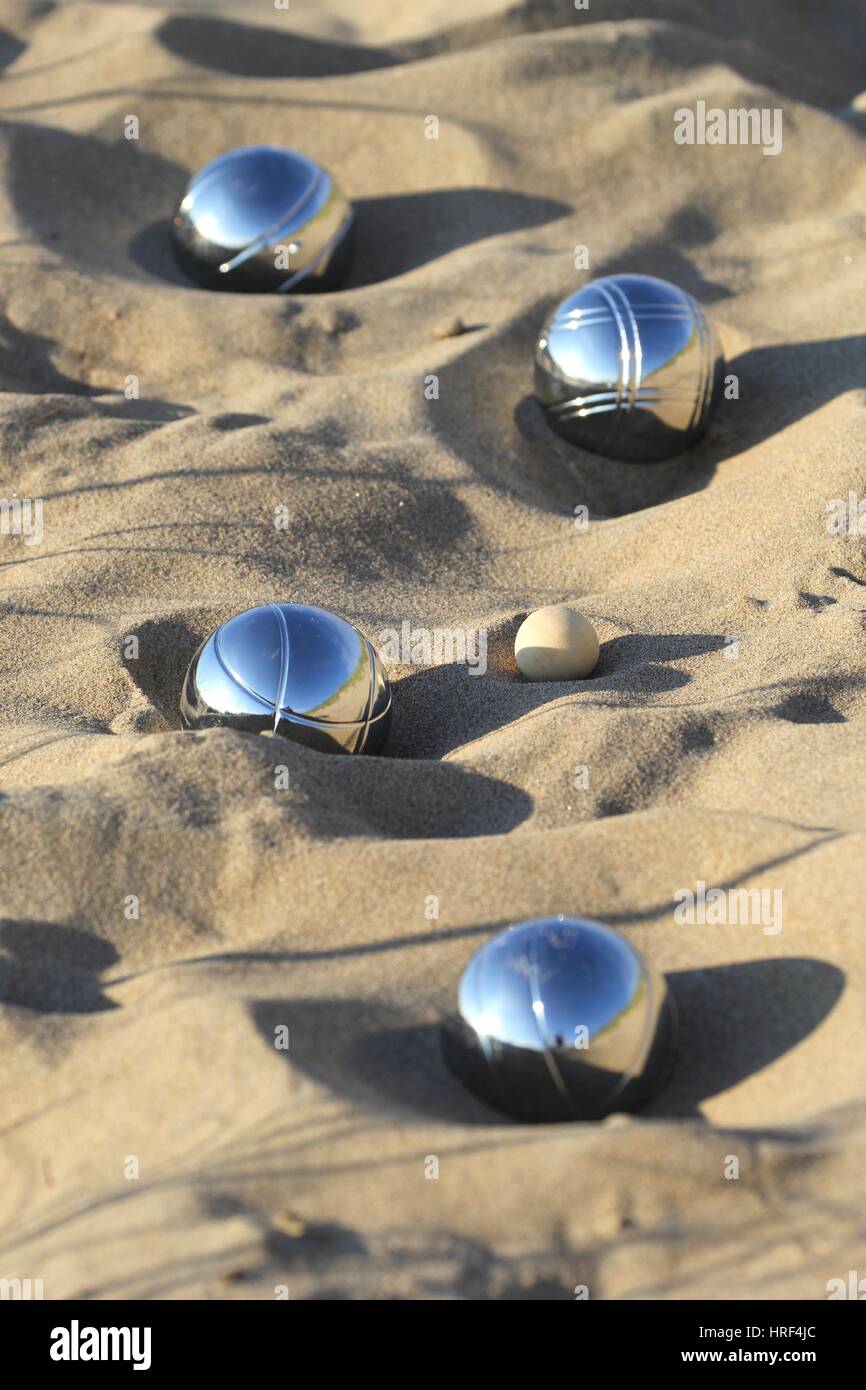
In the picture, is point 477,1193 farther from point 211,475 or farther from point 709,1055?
point 211,475

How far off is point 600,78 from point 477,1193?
783cm

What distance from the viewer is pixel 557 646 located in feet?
17.8

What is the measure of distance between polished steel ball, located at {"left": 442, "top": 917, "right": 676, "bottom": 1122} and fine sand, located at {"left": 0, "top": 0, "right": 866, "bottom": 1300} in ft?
0.40

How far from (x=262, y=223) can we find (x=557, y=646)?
135 inches

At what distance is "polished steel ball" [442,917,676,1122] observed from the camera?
139 inches

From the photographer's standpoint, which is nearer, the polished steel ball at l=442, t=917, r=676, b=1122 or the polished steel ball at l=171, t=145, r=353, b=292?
the polished steel ball at l=442, t=917, r=676, b=1122

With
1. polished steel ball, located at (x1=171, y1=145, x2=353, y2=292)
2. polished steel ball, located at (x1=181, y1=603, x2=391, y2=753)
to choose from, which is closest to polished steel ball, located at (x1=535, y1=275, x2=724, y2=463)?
polished steel ball, located at (x1=171, y1=145, x2=353, y2=292)

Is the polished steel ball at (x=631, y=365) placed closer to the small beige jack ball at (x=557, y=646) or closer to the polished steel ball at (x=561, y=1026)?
the small beige jack ball at (x=557, y=646)

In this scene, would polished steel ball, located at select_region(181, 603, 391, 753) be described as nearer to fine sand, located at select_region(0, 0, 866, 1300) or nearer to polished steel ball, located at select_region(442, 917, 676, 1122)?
fine sand, located at select_region(0, 0, 866, 1300)

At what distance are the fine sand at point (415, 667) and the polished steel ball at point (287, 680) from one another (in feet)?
0.59

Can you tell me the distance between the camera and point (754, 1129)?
3432mm

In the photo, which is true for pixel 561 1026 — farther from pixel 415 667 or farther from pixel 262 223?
pixel 262 223

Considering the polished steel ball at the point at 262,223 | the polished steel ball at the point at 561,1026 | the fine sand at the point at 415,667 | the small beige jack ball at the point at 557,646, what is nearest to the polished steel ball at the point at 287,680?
the fine sand at the point at 415,667
